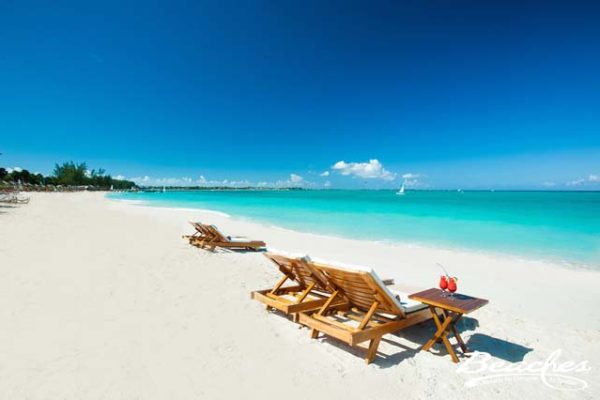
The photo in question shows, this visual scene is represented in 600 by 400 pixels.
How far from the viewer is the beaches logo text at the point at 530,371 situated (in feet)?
10.3

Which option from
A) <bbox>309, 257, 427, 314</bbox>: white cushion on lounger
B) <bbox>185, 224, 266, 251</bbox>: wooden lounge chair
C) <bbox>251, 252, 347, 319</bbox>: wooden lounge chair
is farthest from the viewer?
<bbox>185, 224, 266, 251</bbox>: wooden lounge chair

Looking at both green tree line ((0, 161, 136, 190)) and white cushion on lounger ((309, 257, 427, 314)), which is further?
green tree line ((0, 161, 136, 190))

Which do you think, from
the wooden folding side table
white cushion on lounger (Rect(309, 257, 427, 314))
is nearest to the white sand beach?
the wooden folding side table

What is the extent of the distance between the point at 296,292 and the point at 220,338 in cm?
152

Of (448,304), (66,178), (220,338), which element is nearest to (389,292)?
(448,304)

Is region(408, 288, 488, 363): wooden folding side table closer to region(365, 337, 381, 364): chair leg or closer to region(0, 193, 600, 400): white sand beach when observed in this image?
region(0, 193, 600, 400): white sand beach

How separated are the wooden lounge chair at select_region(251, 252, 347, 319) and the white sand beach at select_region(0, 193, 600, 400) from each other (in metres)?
0.27

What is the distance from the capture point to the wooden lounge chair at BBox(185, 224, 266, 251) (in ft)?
31.4

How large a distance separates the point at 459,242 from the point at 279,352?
11.5m

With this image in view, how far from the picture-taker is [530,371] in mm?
3334

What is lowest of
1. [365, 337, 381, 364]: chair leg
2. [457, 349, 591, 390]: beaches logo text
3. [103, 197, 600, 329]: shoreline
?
[103, 197, 600, 329]: shoreline

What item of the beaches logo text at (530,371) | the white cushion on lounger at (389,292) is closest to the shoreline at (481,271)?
the white cushion on lounger at (389,292)

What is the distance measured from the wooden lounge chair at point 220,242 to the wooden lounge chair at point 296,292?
4.93m

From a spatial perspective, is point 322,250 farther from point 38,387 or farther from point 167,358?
point 38,387
